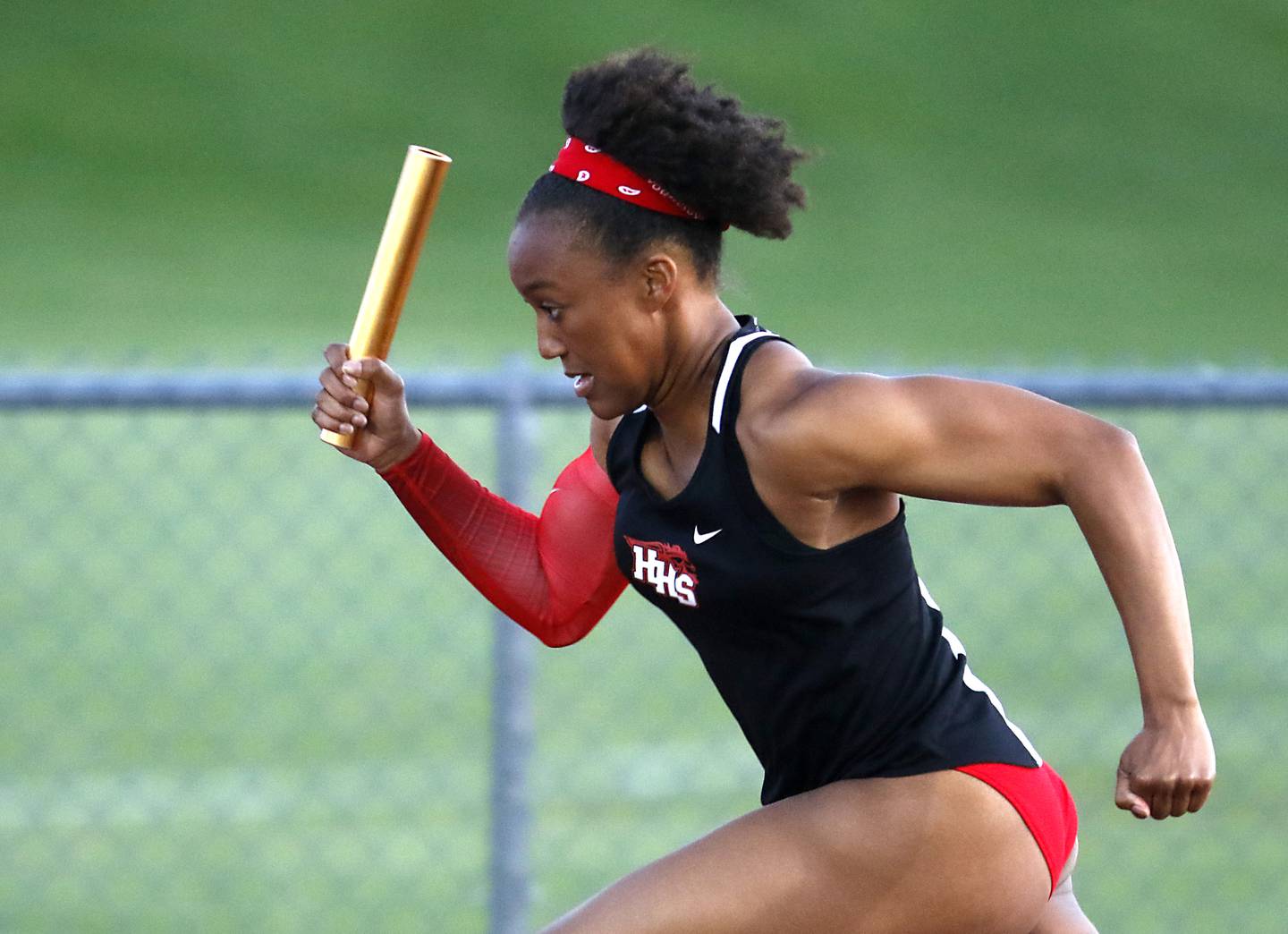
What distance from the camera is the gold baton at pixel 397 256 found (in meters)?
2.83

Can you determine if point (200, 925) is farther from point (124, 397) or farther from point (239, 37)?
point (239, 37)

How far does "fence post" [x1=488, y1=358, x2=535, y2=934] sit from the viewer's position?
3684 mm

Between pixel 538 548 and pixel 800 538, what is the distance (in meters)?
0.78

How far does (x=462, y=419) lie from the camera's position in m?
8.13

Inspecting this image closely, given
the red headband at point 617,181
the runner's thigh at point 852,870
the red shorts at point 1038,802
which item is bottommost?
the runner's thigh at point 852,870

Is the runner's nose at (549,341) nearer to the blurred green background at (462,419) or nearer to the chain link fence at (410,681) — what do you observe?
the blurred green background at (462,419)

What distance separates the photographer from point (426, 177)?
2.83m

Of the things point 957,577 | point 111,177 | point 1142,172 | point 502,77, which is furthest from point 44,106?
point 957,577

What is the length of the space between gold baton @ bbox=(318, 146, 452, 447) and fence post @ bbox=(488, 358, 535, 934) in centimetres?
72

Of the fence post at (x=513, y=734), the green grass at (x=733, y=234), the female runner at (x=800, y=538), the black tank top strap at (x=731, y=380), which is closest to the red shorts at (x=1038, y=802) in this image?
the female runner at (x=800, y=538)

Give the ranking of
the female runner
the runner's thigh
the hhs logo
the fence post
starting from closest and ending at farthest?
1. the female runner
2. the runner's thigh
3. the hhs logo
4. the fence post

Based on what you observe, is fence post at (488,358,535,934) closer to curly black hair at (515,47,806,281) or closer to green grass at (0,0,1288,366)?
curly black hair at (515,47,806,281)

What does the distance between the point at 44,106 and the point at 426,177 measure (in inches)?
481

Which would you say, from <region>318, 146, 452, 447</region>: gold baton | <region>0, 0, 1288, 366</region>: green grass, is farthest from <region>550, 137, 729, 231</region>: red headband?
<region>0, 0, 1288, 366</region>: green grass
